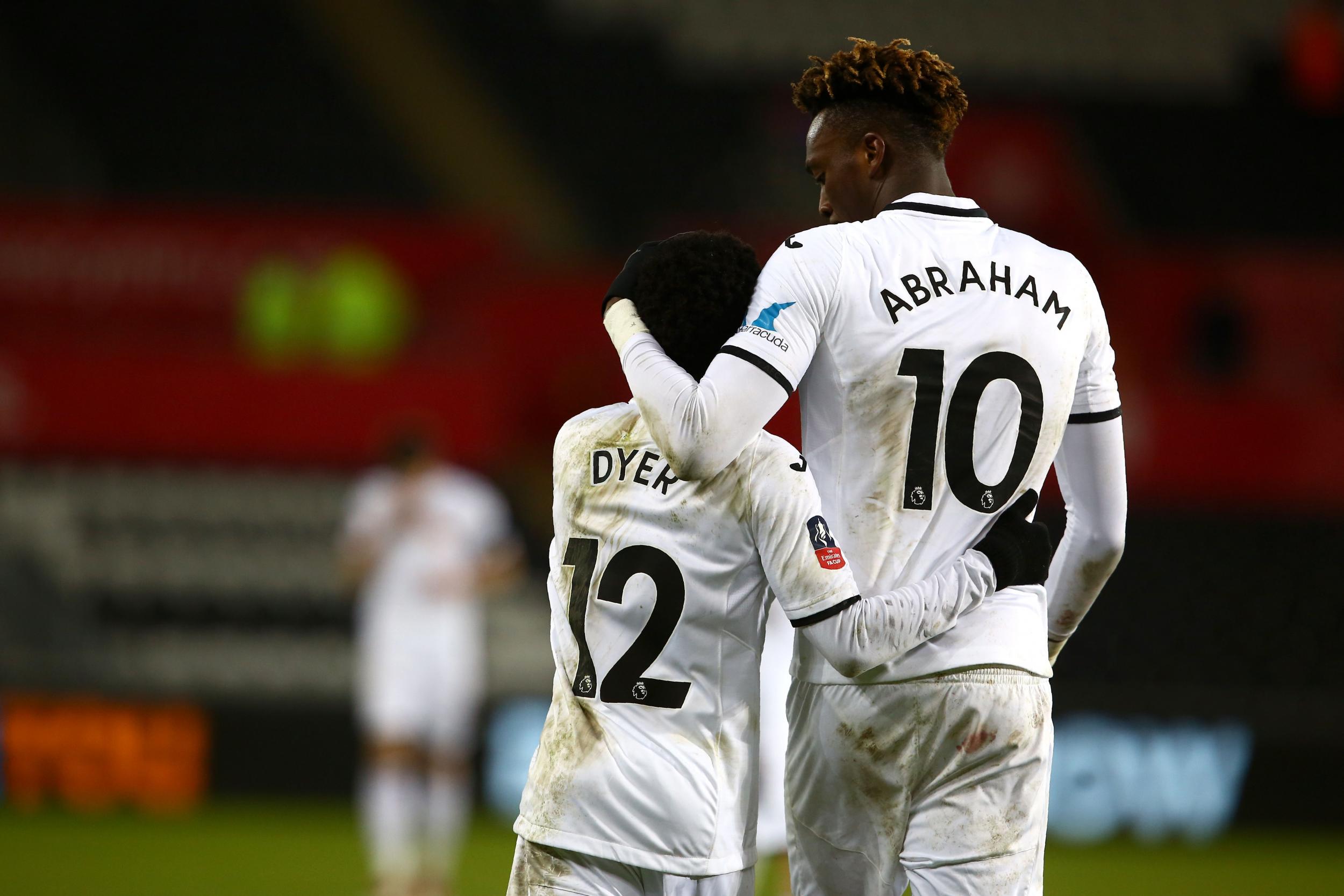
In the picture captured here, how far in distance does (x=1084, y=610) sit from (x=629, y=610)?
3.22 feet

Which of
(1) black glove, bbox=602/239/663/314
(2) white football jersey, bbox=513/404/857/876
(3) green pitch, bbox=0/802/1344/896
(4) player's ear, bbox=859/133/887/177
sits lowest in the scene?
(3) green pitch, bbox=0/802/1344/896

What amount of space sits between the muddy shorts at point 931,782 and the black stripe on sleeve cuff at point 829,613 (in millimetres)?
177

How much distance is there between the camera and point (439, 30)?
15.7 metres

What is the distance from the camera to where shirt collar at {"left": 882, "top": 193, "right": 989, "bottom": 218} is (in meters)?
2.82

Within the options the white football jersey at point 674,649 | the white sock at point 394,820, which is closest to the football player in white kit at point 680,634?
the white football jersey at point 674,649

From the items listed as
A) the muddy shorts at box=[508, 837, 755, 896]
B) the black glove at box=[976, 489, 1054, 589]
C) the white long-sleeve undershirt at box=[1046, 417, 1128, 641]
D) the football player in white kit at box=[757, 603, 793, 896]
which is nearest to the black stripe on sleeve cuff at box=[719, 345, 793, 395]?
the black glove at box=[976, 489, 1054, 589]

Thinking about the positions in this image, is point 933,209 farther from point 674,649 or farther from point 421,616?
point 421,616

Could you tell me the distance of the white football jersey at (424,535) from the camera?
786 centimetres

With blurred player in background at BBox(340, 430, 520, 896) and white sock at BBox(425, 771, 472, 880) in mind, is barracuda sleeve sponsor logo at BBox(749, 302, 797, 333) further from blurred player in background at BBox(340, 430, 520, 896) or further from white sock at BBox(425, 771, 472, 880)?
white sock at BBox(425, 771, 472, 880)

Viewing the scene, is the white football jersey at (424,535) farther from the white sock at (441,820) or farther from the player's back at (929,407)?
the player's back at (929,407)

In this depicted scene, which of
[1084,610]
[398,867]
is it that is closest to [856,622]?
[1084,610]

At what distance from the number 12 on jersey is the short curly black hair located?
12.4 inches

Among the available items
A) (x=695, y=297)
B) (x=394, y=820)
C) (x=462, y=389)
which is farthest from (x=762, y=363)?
(x=462, y=389)

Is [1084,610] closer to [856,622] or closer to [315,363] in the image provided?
[856,622]
